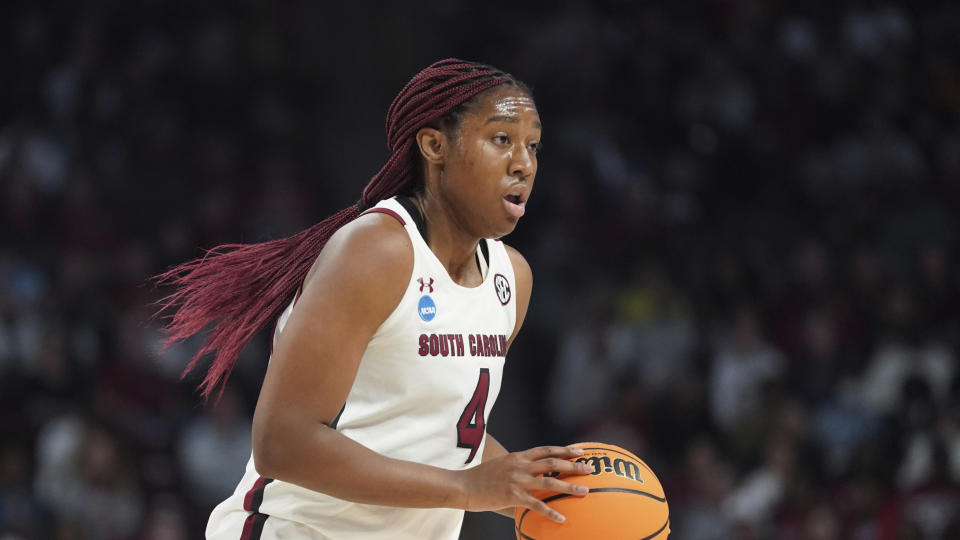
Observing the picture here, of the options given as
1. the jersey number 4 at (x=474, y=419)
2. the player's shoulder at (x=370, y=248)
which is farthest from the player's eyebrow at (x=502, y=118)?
the jersey number 4 at (x=474, y=419)

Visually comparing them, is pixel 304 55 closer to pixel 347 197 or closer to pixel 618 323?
pixel 347 197

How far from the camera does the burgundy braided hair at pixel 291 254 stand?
2.82 meters

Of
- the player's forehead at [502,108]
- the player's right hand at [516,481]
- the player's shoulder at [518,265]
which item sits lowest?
the player's right hand at [516,481]

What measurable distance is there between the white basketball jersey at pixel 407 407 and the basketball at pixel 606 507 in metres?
0.28

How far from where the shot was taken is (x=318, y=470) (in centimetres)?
248

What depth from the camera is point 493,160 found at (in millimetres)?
2764

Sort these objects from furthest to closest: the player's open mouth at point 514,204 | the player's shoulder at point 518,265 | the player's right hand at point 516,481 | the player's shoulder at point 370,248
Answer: the player's shoulder at point 518,265, the player's open mouth at point 514,204, the player's shoulder at point 370,248, the player's right hand at point 516,481

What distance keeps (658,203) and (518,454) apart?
6894 mm

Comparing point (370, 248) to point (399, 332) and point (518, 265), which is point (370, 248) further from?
point (518, 265)

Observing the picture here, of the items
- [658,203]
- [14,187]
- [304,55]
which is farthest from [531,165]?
[304,55]

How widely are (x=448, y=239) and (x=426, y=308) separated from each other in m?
0.23

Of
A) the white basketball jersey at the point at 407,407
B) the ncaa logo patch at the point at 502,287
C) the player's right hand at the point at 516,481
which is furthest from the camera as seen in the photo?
the ncaa logo patch at the point at 502,287

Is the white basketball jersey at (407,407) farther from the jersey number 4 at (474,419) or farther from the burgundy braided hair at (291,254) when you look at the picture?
the burgundy braided hair at (291,254)

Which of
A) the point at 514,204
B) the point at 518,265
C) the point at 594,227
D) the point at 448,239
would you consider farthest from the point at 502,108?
the point at 594,227
